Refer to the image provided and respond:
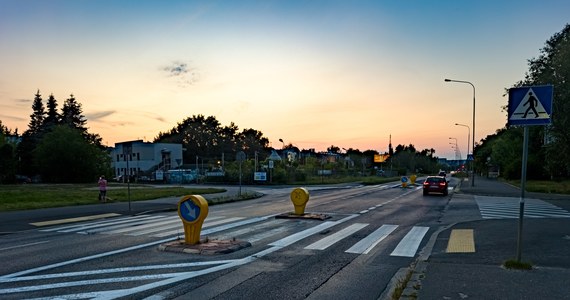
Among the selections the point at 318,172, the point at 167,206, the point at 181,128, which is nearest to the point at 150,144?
the point at 318,172

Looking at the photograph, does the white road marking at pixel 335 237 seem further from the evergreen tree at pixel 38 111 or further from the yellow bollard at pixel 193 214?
→ the evergreen tree at pixel 38 111

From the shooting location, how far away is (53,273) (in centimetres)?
750

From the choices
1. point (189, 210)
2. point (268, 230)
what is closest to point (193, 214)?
point (189, 210)

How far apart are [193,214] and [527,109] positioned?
22.0ft

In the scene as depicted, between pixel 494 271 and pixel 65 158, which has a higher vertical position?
pixel 65 158

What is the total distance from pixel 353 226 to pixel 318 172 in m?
56.2

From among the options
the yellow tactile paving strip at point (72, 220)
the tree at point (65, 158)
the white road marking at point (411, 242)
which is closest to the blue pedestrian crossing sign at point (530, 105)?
the white road marking at point (411, 242)

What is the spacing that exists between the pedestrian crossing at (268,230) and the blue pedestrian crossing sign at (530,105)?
11.6ft

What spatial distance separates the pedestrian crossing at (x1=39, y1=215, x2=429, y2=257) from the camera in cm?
1059

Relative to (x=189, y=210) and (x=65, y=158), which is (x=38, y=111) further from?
(x=189, y=210)

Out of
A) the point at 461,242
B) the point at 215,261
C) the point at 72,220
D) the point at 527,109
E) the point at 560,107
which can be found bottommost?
the point at 72,220

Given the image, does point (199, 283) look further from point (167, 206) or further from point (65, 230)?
point (167, 206)

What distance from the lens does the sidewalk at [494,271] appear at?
19.3ft

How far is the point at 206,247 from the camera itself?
947 centimetres
